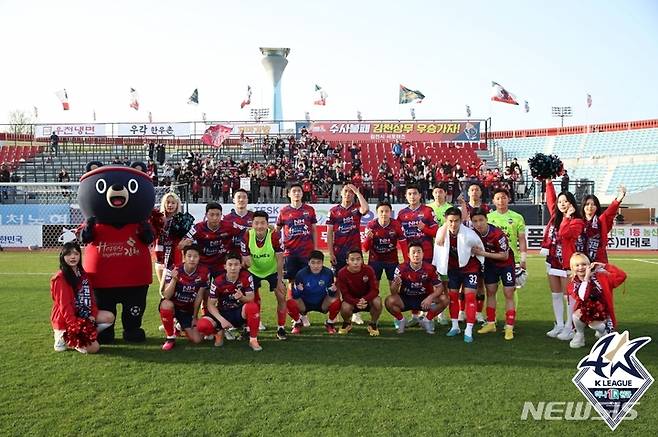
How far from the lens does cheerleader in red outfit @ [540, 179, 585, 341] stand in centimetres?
619

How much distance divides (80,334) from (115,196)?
1484 millimetres

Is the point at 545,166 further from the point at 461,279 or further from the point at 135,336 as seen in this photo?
the point at 135,336

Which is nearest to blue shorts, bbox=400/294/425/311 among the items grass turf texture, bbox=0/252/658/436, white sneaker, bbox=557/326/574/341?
grass turf texture, bbox=0/252/658/436

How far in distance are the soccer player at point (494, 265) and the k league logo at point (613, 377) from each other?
192 centimetres

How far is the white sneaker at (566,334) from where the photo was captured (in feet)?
20.5

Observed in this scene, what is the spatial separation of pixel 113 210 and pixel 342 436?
12.6 ft

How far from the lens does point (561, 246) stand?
20.9 feet

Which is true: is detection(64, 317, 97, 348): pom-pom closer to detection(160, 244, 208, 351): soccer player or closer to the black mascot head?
detection(160, 244, 208, 351): soccer player

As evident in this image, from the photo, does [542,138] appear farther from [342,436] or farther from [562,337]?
[342,436]

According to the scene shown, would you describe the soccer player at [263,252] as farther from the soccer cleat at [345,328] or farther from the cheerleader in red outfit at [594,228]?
the cheerleader in red outfit at [594,228]

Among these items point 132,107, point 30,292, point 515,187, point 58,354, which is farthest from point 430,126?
point 58,354

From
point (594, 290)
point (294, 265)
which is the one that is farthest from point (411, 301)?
point (594, 290)

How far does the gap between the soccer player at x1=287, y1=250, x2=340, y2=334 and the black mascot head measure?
198cm

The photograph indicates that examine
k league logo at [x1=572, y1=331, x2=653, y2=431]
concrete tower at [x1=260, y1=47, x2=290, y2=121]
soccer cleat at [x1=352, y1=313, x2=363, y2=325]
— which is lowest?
soccer cleat at [x1=352, y1=313, x2=363, y2=325]
